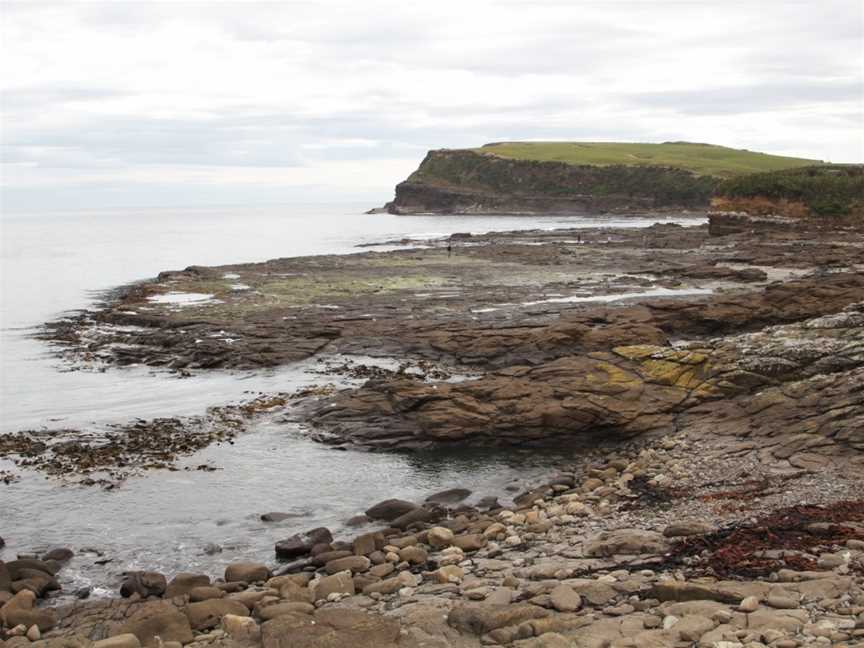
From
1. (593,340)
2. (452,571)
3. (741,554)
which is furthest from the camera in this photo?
(593,340)

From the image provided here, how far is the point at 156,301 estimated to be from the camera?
56000 millimetres

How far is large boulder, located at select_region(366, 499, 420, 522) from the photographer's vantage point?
20.1m

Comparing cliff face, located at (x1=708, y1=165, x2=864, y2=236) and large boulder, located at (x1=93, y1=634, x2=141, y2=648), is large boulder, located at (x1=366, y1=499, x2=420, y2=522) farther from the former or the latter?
cliff face, located at (x1=708, y1=165, x2=864, y2=236)

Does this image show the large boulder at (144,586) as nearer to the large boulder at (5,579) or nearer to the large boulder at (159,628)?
the large boulder at (159,628)

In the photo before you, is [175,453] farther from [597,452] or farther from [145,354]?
[145,354]

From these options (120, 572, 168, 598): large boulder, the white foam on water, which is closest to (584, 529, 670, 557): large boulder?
(120, 572, 168, 598): large boulder

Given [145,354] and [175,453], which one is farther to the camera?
[145,354]

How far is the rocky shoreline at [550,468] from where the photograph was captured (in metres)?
12.3

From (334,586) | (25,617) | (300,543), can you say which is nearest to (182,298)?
(300,543)

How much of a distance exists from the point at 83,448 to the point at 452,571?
15784 mm

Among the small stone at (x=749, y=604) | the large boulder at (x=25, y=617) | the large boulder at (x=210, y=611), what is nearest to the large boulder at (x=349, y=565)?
the large boulder at (x=210, y=611)

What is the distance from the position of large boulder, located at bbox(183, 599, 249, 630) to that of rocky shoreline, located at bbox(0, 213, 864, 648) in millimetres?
38

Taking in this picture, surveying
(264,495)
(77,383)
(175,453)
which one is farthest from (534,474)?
(77,383)

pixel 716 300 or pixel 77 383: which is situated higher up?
pixel 716 300
